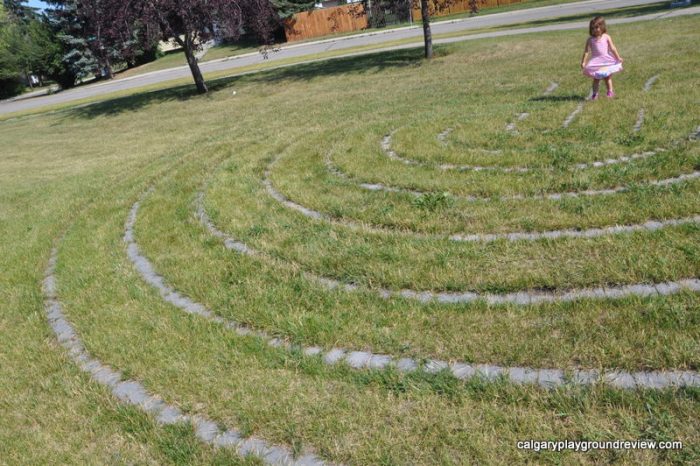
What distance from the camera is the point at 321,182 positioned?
22.5ft

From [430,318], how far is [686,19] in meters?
18.6

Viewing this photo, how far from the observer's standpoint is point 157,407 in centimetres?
327

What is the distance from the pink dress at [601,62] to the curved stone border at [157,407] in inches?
331

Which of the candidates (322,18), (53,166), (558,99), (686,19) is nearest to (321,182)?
(558,99)

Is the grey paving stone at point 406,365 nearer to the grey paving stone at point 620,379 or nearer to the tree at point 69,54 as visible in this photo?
the grey paving stone at point 620,379

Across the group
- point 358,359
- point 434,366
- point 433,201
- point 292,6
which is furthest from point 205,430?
point 292,6

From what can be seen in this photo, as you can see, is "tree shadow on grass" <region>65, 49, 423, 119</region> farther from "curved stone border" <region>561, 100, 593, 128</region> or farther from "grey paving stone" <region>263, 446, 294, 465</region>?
"grey paving stone" <region>263, 446, 294, 465</region>

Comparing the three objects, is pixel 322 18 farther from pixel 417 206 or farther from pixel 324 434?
pixel 324 434

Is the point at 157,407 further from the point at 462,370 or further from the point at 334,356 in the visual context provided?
the point at 462,370

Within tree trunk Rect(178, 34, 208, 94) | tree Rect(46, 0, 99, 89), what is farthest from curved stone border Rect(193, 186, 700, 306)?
tree Rect(46, 0, 99, 89)

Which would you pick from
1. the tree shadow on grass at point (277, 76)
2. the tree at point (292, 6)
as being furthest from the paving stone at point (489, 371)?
the tree at point (292, 6)

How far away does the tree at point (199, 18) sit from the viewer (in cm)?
1580

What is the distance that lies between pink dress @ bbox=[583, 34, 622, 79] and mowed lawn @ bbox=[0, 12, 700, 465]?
0.53 metres

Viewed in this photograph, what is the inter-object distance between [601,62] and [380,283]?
6.94 meters
